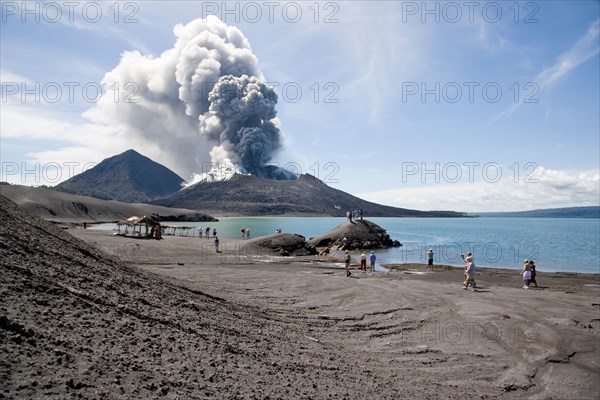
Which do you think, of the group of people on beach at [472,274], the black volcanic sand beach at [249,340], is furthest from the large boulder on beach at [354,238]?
the black volcanic sand beach at [249,340]

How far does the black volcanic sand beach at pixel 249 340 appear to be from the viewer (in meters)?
5.41

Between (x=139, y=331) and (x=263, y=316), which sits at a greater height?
(x=139, y=331)

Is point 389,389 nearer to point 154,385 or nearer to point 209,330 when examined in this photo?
point 209,330

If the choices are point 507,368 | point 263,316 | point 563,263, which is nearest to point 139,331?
point 263,316

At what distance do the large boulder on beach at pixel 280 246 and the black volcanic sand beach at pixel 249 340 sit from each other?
24.1 m

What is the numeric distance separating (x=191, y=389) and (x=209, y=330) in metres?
2.75

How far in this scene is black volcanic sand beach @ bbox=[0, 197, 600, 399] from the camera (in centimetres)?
541

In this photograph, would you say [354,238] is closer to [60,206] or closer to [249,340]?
[249,340]

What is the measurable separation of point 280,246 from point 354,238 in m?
16.0

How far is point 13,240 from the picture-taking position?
27.5 feet

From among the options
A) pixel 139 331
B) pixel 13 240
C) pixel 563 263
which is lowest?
pixel 563 263

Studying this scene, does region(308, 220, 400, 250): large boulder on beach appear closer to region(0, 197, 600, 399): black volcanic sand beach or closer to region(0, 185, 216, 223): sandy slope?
region(0, 197, 600, 399): black volcanic sand beach

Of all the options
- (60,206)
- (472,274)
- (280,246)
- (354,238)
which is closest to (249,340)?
(472,274)

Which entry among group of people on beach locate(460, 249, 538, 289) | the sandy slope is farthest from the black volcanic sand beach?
the sandy slope
